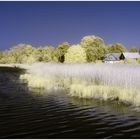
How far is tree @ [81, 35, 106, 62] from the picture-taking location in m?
115

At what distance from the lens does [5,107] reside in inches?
734

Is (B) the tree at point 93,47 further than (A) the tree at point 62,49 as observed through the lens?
No

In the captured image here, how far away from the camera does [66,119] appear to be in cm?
1542

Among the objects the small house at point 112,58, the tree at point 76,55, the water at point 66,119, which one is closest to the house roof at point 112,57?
the small house at point 112,58

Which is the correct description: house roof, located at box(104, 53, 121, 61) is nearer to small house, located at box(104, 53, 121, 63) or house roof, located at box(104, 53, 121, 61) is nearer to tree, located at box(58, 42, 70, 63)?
small house, located at box(104, 53, 121, 63)

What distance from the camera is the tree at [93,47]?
11500 cm

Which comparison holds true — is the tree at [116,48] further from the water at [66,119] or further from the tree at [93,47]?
the water at [66,119]

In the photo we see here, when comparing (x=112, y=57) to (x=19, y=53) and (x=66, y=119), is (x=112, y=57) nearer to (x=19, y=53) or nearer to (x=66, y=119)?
(x=19, y=53)

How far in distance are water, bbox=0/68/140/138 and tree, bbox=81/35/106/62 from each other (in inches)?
3689

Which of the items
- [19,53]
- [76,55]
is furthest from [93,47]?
[19,53]

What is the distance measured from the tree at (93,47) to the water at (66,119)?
9370cm

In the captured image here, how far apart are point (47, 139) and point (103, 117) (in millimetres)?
4653

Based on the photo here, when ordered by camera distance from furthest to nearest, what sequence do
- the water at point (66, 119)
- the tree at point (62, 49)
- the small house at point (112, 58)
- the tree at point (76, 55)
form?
the tree at point (62, 49) < the small house at point (112, 58) < the tree at point (76, 55) < the water at point (66, 119)

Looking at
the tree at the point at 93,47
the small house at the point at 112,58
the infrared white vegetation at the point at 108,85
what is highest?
the tree at the point at 93,47
